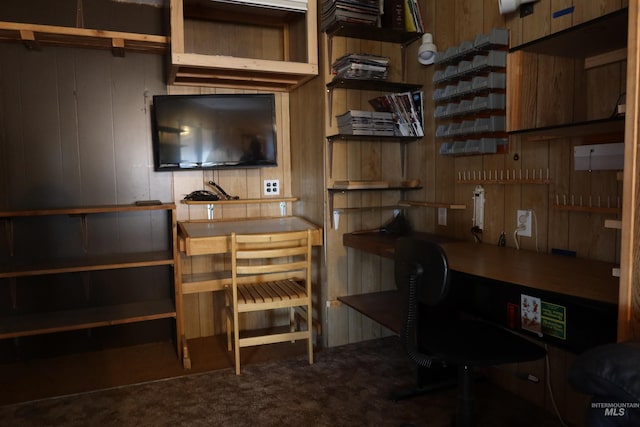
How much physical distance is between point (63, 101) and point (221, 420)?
7.31 ft

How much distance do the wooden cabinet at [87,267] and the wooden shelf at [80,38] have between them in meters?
1.01

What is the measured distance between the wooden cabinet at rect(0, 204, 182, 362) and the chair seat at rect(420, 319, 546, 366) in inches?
69.3

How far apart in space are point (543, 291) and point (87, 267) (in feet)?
8.06

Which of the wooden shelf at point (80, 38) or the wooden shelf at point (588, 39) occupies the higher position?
the wooden shelf at point (80, 38)

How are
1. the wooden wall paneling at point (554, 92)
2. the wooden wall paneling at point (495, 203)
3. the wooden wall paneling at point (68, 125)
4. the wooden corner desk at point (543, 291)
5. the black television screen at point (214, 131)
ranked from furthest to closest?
the black television screen at point (214, 131) < the wooden wall paneling at point (68, 125) < the wooden wall paneling at point (495, 203) < the wooden wall paneling at point (554, 92) < the wooden corner desk at point (543, 291)

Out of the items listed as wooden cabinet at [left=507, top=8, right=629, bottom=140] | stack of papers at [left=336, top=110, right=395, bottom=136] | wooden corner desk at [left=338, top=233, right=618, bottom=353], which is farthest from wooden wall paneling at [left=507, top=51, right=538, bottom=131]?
stack of papers at [left=336, top=110, right=395, bottom=136]

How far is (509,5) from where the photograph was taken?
2.21m

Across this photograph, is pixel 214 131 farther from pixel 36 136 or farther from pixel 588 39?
pixel 588 39

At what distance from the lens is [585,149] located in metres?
1.94

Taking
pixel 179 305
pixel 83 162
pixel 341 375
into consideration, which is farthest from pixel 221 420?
pixel 83 162

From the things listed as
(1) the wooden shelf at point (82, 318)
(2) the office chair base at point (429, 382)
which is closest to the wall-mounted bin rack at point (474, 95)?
(2) the office chair base at point (429, 382)

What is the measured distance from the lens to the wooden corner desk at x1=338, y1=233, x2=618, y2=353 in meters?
1.41

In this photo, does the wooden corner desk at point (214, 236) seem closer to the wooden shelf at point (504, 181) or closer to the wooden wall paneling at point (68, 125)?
the wooden wall paneling at point (68, 125)
